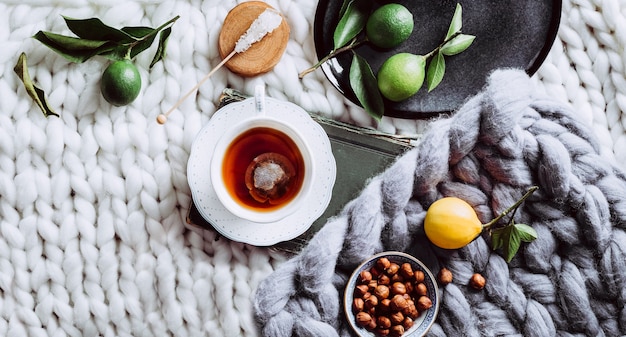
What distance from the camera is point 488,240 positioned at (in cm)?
96

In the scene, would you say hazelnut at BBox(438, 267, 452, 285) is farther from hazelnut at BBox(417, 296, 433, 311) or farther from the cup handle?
the cup handle

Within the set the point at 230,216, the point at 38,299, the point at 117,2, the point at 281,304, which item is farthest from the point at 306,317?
the point at 117,2

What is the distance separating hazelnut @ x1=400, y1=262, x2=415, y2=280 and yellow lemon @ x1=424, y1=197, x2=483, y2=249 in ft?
0.15

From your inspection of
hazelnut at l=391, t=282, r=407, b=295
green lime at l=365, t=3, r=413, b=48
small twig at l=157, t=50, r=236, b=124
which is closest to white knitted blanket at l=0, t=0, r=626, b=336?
small twig at l=157, t=50, r=236, b=124

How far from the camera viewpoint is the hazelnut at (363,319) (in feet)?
3.07

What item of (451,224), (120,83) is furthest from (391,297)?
(120,83)

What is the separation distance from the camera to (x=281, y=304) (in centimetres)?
92

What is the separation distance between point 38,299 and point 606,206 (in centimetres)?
79

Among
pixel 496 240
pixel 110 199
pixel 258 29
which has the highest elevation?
pixel 258 29

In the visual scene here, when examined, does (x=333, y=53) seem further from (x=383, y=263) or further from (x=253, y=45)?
(x=383, y=263)

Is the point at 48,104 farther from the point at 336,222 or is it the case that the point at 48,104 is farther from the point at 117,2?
the point at 336,222

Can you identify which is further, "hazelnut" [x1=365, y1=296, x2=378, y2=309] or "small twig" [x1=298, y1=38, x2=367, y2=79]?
"small twig" [x1=298, y1=38, x2=367, y2=79]

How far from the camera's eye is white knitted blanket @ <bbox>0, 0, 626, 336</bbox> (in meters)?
1.09

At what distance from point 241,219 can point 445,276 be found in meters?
0.30
